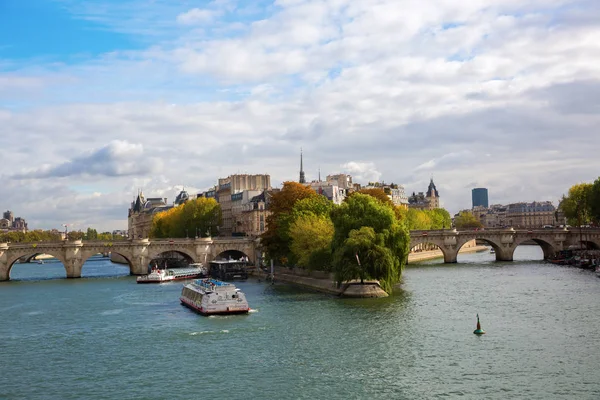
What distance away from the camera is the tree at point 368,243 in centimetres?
5950

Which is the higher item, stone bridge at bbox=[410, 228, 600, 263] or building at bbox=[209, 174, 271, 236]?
building at bbox=[209, 174, 271, 236]

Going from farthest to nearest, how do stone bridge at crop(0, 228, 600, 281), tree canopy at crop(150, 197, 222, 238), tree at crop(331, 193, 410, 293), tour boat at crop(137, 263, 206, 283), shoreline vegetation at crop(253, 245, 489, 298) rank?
tree canopy at crop(150, 197, 222, 238)
stone bridge at crop(0, 228, 600, 281)
tour boat at crop(137, 263, 206, 283)
shoreline vegetation at crop(253, 245, 489, 298)
tree at crop(331, 193, 410, 293)

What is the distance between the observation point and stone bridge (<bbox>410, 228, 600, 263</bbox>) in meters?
107

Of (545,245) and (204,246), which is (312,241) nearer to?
(204,246)

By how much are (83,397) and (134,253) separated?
69698mm

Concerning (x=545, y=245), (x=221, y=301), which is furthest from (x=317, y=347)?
(x=545, y=245)

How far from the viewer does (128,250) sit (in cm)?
10044

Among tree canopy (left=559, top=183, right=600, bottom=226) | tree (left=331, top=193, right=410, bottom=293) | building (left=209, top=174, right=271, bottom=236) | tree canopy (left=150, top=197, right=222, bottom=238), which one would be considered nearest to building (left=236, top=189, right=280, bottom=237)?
tree canopy (left=150, top=197, right=222, bottom=238)

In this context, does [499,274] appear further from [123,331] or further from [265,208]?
[265,208]

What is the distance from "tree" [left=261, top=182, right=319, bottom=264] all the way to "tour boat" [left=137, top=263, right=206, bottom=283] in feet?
36.2

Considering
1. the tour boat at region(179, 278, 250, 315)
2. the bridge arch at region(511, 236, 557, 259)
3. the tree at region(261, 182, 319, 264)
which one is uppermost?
the tree at region(261, 182, 319, 264)

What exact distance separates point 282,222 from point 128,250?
95.8 feet

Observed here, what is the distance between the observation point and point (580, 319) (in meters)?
46.5

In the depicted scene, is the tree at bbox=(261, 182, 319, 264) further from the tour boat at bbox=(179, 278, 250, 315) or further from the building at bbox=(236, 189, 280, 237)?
the building at bbox=(236, 189, 280, 237)
